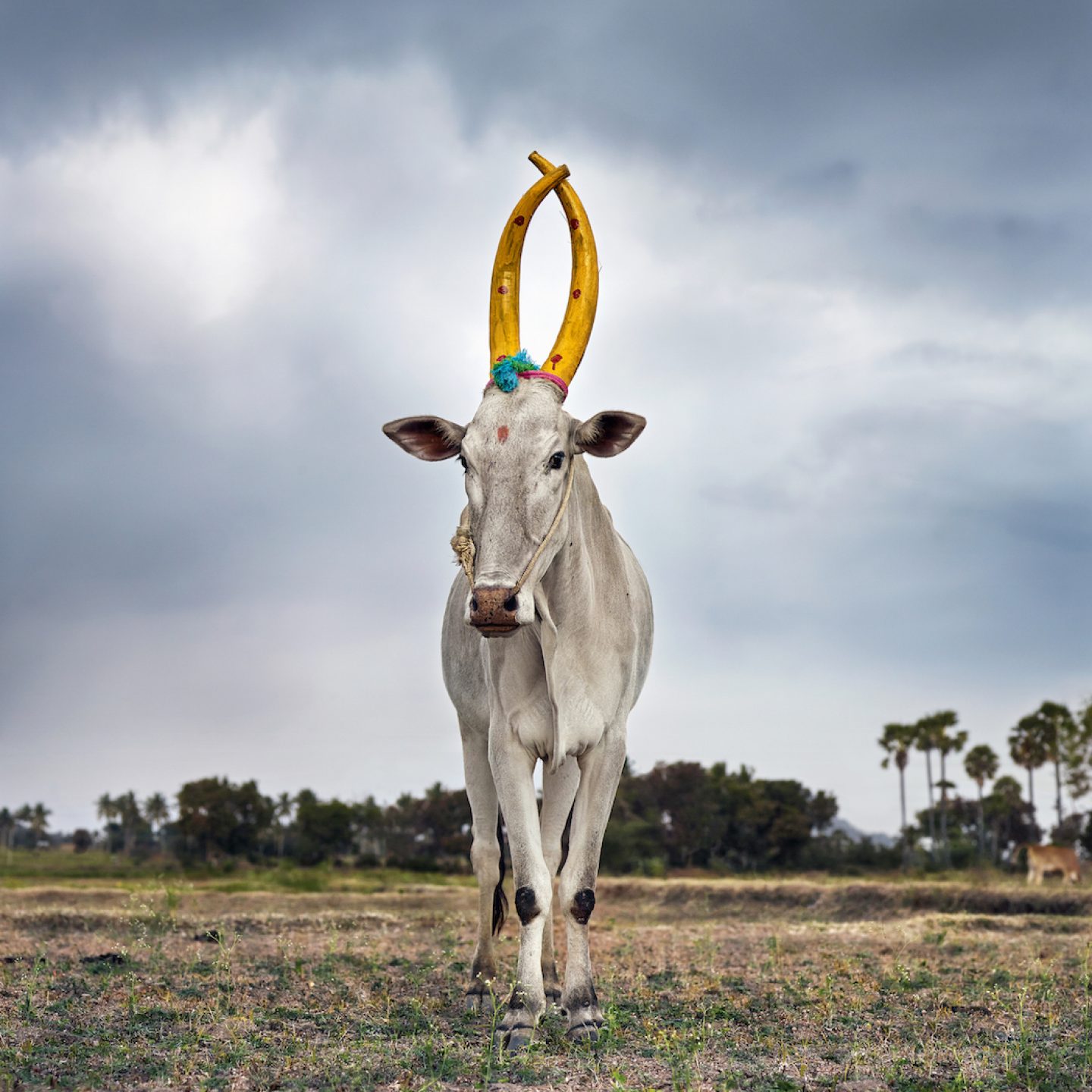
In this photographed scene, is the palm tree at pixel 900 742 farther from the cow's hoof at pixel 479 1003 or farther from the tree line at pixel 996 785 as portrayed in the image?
the cow's hoof at pixel 479 1003

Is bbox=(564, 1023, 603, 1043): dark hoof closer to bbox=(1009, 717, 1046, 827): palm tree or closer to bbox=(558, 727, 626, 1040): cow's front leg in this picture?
bbox=(558, 727, 626, 1040): cow's front leg

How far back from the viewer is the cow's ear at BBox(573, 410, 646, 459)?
588cm

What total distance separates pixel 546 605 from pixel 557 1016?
2.16 m

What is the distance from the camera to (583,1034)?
223 inches

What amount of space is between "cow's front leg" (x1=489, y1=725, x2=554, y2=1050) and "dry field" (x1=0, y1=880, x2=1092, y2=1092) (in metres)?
0.18

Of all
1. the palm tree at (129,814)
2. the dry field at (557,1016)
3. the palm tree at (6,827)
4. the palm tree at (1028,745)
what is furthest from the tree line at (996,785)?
the palm tree at (6,827)

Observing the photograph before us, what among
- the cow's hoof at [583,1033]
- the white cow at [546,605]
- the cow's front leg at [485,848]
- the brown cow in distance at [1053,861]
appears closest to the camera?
the white cow at [546,605]

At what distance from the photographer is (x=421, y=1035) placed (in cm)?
571

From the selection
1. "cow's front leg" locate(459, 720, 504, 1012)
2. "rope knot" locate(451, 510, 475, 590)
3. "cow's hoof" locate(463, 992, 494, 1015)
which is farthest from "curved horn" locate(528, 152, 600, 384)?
"cow's hoof" locate(463, 992, 494, 1015)

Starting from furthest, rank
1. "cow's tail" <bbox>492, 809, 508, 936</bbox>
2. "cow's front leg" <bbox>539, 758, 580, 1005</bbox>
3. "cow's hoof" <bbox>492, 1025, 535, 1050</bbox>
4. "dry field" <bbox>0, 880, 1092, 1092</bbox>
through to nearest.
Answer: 1. "cow's tail" <bbox>492, 809, 508, 936</bbox>
2. "cow's front leg" <bbox>539, 758, 580, 1005</bbox>
3. "cow's hoof" <bbox>492, 1025, 535, 1050</bbox>
4. "dry field" <bbox>0, 880, 1092, 1092</bbox>

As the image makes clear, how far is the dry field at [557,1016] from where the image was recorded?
16.0ft

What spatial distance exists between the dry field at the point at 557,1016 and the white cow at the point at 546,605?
0.62m

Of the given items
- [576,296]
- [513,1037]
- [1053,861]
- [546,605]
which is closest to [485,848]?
[513,1037]

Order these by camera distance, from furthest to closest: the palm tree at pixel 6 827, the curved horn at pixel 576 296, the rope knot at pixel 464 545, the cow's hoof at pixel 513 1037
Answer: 1. the palm tree at pixel 6 827
2. the curved horn at pixel 576 296
3. the rope knot at pixel 464 545
4. the cow's hoof at pixel 513 1037
